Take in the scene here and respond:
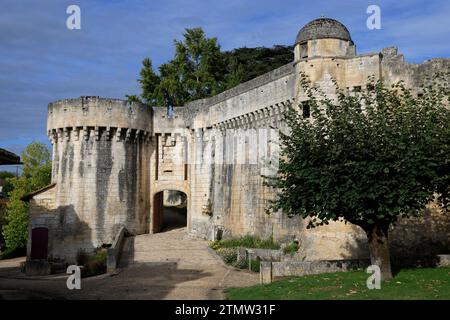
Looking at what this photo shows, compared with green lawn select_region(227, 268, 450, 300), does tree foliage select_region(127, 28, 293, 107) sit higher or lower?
higher

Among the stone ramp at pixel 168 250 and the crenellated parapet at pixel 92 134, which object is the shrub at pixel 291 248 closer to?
the stone ramp at pixel 168 250

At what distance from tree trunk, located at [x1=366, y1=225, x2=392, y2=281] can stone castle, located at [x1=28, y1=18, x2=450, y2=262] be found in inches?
284

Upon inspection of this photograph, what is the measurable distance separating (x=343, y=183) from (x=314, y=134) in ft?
5.88

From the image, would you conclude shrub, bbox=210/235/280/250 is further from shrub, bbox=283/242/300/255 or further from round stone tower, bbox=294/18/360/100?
round stone tower, bbox=294/18/360/100

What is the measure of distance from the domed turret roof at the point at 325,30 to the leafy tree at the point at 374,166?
6798 millimetres

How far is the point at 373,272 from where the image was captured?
1435cm

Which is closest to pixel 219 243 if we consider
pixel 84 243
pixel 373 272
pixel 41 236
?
pixel 84 243

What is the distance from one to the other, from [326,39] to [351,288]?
37.1ft

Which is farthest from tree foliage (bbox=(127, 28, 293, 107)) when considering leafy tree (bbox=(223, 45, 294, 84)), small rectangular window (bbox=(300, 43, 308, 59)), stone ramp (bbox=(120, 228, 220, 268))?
small rectangular window (bbox=(300, 43, 308, 59))

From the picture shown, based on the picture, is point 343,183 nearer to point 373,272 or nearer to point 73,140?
point 373,272

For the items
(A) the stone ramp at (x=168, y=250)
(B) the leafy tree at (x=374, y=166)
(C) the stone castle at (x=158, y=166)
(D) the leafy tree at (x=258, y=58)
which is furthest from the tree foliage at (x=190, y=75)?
(B) the leafy tree at (x=374, y=166)

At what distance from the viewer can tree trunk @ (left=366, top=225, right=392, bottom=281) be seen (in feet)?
46.8

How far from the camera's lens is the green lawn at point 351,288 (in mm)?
11992

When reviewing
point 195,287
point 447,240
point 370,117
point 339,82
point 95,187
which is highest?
point 339,82
